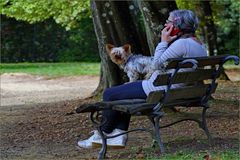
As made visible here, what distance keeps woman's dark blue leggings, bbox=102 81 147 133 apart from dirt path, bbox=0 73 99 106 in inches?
408

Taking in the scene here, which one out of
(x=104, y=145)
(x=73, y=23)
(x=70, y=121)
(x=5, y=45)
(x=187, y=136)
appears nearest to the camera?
(x=104, y=145)

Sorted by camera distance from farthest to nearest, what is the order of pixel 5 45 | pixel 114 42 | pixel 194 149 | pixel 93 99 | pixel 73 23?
pixel 5 45 < pixel 73 23 < pixel 93 99 < pixel 114 42 < pixel 194 149

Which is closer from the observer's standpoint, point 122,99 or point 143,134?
point 122,99

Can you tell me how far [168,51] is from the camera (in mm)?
6293

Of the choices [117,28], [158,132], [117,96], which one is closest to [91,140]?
[117,96]

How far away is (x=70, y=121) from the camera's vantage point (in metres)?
9.75

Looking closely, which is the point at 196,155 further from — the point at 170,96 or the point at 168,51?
the point at 168,51

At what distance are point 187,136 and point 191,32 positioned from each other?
1.76 meters

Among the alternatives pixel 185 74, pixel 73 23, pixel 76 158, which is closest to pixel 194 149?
pixel 185 74

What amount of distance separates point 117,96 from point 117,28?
4544 millimetres

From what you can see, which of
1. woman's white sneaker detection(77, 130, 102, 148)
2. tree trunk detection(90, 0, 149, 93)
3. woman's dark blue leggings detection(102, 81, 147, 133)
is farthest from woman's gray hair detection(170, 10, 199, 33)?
tree trunk detection(90, 0, 149, 93)

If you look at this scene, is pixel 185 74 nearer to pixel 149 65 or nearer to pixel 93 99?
pixel 149 65

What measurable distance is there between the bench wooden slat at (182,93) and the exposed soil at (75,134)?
570 mm

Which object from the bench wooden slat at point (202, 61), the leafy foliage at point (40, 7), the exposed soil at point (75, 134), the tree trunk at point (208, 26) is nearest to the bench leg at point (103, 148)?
the exposed soil at point (75, 134)
